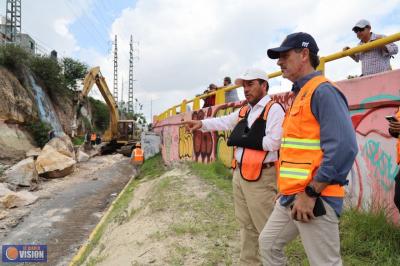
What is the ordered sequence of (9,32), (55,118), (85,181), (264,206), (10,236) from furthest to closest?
(9,32) → (55,118) → (85,181) → (10,236) → (264,206)

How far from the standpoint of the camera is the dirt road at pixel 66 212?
862 centimetres

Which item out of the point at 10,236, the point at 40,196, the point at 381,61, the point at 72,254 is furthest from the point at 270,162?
the point at 40,196

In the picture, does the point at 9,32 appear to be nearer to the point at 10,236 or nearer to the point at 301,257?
the point at 10,236

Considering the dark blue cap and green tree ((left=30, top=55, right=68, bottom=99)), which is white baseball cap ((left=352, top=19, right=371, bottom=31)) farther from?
green tree ((left=30, top=55, right=68, bottom=99))

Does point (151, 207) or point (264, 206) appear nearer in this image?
point (264, 206)

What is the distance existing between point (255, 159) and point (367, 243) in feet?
4.94

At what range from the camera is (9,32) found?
132ft

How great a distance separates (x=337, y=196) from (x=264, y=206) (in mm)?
1072

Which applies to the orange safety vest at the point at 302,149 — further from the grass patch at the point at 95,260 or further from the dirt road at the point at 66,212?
the dirt road at the point at 66,212

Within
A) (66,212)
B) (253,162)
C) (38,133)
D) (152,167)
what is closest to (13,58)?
(38,133)

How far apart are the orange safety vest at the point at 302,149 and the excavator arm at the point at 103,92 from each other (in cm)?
2172

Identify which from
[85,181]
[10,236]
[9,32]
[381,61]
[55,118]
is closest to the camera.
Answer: [381,61]

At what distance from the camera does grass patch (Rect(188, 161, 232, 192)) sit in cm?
737

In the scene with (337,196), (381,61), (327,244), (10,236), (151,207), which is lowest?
(10,236)
